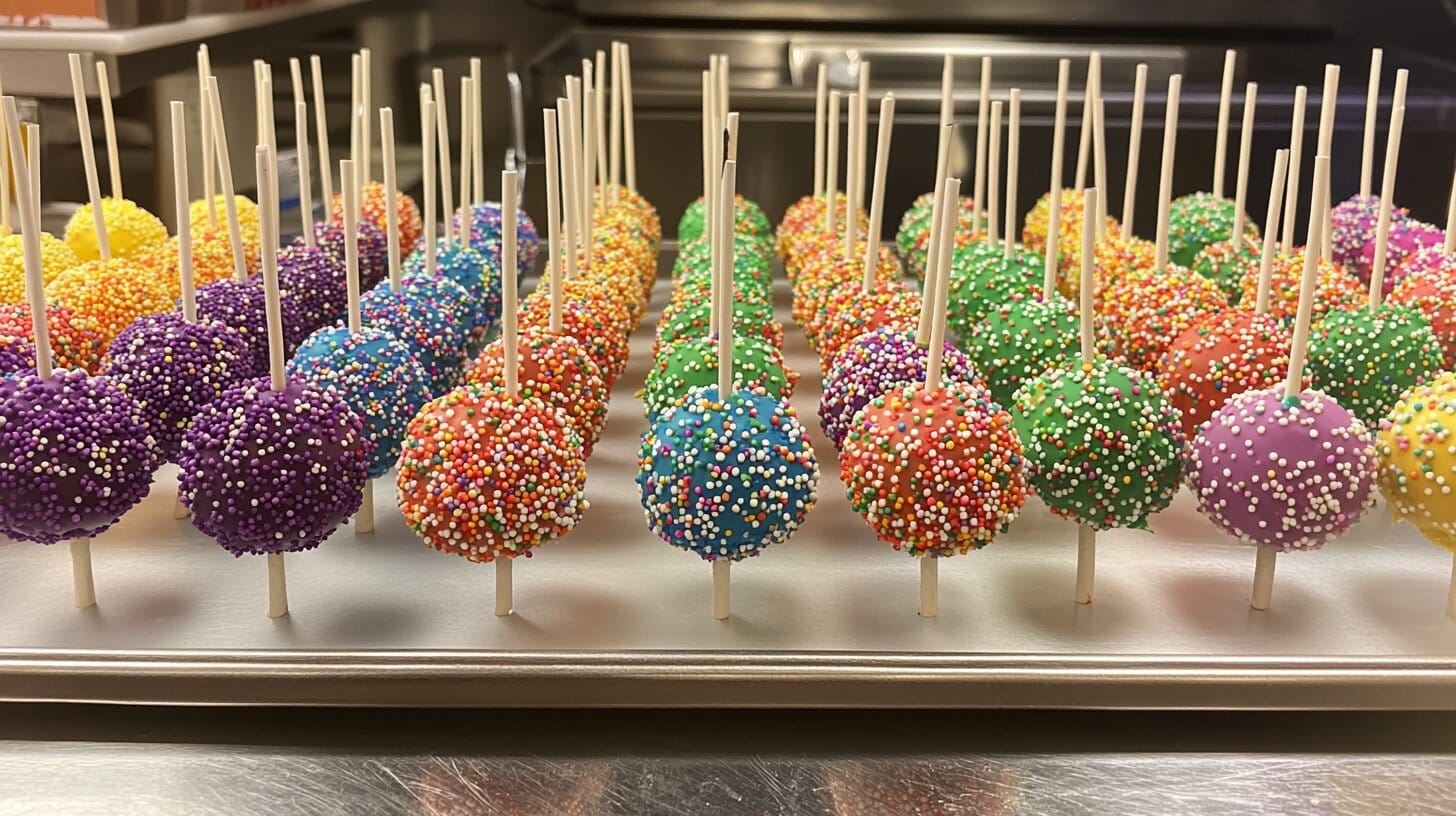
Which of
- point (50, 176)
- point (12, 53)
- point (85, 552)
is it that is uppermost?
point (12, 53)

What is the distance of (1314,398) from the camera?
1.05 m

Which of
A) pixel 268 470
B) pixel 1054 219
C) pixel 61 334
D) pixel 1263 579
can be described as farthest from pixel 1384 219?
pixel 61 334

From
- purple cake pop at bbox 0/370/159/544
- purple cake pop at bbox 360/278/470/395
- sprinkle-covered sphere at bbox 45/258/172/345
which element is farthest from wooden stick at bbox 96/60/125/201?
purple cake pop at bbox 0/370/159/544

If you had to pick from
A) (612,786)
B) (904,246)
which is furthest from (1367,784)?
(904,246)

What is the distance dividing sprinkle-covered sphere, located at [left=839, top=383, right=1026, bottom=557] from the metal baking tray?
95mm

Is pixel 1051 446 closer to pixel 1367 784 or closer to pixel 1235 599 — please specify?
pixel 1235 599

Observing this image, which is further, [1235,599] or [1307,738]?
[1235,599]

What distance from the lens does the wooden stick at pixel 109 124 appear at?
1.63 metres

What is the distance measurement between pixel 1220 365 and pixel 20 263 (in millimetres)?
1332

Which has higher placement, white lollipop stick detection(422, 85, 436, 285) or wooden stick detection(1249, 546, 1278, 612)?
white lollipop stick detection(422, 85, 436, 285)

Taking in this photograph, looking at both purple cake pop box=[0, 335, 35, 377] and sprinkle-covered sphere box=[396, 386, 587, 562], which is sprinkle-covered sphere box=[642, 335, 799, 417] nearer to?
sprinkle-covered sphere box=[396, 386, 587, 562]

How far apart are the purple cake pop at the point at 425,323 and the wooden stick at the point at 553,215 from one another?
0.16 meters

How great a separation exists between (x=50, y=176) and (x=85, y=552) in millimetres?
988

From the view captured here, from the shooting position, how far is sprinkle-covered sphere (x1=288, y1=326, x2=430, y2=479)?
1.20 m
